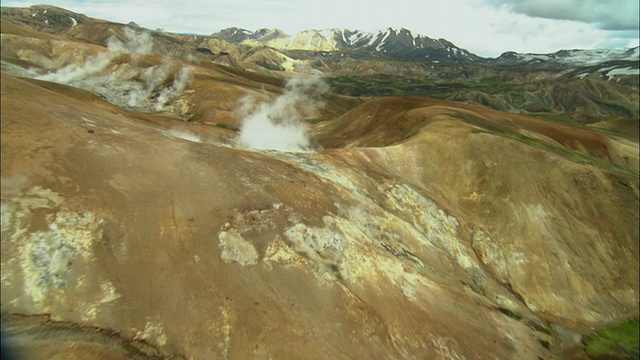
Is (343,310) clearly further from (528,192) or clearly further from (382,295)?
(528,192)

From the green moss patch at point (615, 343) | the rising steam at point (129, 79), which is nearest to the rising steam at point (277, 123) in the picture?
the rising steam at point (129, 79)

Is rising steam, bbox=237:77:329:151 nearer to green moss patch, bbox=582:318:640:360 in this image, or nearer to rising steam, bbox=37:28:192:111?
rising steam, bbox=37:28:192:111

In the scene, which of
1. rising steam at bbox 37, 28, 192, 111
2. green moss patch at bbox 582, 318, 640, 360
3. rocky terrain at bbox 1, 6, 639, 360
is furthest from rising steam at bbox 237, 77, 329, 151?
green moss patch at bbox 582, 318, 640, 360

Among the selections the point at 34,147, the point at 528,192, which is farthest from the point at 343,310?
the point at 528,192

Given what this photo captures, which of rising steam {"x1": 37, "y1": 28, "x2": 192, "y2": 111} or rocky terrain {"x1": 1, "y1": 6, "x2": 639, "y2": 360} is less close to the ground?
rocky terrain {"x1": 1, "y1": 6, "x2": 639, "y2": 360}

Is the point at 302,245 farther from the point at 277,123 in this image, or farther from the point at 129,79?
the point at 129,79

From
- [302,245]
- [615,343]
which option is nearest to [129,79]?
[302,245]
